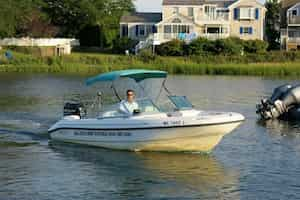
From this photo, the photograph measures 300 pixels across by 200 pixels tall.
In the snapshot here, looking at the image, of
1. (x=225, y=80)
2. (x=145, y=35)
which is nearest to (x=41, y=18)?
(x=145, y=35)

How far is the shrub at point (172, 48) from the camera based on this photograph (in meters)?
76.2

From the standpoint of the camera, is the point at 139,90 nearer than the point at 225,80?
Yes

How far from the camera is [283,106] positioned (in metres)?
32.3

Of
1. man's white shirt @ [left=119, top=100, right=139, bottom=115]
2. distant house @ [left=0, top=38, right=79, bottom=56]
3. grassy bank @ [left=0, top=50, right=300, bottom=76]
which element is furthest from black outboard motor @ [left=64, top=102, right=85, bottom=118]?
distant house @ [left=0, top=38, right=79, bottom=56]

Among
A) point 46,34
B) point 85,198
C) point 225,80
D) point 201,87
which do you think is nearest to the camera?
point 85,198

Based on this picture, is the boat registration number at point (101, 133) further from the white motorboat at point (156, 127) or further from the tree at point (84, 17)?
the tree at point (84, 17)

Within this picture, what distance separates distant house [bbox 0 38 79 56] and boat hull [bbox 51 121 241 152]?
177ft

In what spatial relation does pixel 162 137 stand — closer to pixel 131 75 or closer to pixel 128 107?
pixel 128 107

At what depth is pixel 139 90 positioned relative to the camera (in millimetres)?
24484

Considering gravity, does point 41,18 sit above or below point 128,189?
above

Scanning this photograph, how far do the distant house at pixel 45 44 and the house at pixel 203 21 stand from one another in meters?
Result: 8.54

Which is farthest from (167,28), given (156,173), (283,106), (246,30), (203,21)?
(156,173)

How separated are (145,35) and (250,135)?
196 feet

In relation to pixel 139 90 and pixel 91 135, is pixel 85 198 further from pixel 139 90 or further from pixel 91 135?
pixel 139 90
